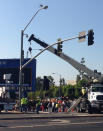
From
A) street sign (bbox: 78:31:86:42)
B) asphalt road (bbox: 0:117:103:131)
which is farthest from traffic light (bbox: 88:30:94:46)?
asphalt road (bbox: 0:117:103:131)

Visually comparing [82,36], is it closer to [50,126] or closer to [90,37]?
[90,37]

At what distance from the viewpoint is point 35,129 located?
59.3 ft

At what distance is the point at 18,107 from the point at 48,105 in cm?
440

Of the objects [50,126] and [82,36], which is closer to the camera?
[50,126]

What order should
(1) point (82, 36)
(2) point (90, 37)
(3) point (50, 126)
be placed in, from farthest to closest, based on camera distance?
(1) point (82, 36)
(2) point (90, 37)
(3) point (50, 126)

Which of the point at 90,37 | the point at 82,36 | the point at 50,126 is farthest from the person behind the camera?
the point at 82,36

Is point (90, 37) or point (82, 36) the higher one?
point (82, 36)

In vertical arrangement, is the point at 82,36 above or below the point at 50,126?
above

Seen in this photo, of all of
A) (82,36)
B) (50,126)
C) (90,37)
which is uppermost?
(82,36)

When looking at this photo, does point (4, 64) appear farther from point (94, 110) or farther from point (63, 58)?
point (94, 110)

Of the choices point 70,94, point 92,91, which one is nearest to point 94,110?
point 92,91

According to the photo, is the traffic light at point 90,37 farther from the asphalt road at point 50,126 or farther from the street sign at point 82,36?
the asphalt road at point 50,126

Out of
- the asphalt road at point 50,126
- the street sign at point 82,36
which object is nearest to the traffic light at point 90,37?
the street sign at point 82,36

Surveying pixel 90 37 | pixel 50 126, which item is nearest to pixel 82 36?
pixel 90 37
